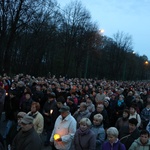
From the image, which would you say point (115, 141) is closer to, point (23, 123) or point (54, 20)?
point (23, 123)

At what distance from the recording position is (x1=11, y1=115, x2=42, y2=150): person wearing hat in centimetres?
446

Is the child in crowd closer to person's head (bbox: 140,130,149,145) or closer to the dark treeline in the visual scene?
person's head (bbox: 140,130,149,145)

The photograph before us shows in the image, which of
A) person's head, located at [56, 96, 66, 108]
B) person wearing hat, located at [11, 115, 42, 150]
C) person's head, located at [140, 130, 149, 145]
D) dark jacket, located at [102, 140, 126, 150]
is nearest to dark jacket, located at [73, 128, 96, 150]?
dark jacket, located at [102, 140, 126, 150]

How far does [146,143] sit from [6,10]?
71.9ft

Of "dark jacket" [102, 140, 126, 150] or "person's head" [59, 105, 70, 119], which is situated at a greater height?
"person's head" [59, 105, 70, 119]

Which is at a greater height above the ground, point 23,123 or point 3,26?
point 3,26

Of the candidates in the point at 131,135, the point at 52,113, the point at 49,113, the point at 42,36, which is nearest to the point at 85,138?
the point at 131,135

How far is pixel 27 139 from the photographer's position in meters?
4.52

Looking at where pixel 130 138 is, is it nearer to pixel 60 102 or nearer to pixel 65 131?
pixel 65 131

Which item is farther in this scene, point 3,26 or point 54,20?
point 54,20

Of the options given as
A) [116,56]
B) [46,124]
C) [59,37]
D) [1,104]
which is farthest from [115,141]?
[116,56]

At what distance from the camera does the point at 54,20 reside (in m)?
37.2

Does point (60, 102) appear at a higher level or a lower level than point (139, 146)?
higher

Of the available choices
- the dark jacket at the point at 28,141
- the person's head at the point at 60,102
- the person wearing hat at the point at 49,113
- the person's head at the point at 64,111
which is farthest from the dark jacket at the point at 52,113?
the dark jacket at the point at 28,141
